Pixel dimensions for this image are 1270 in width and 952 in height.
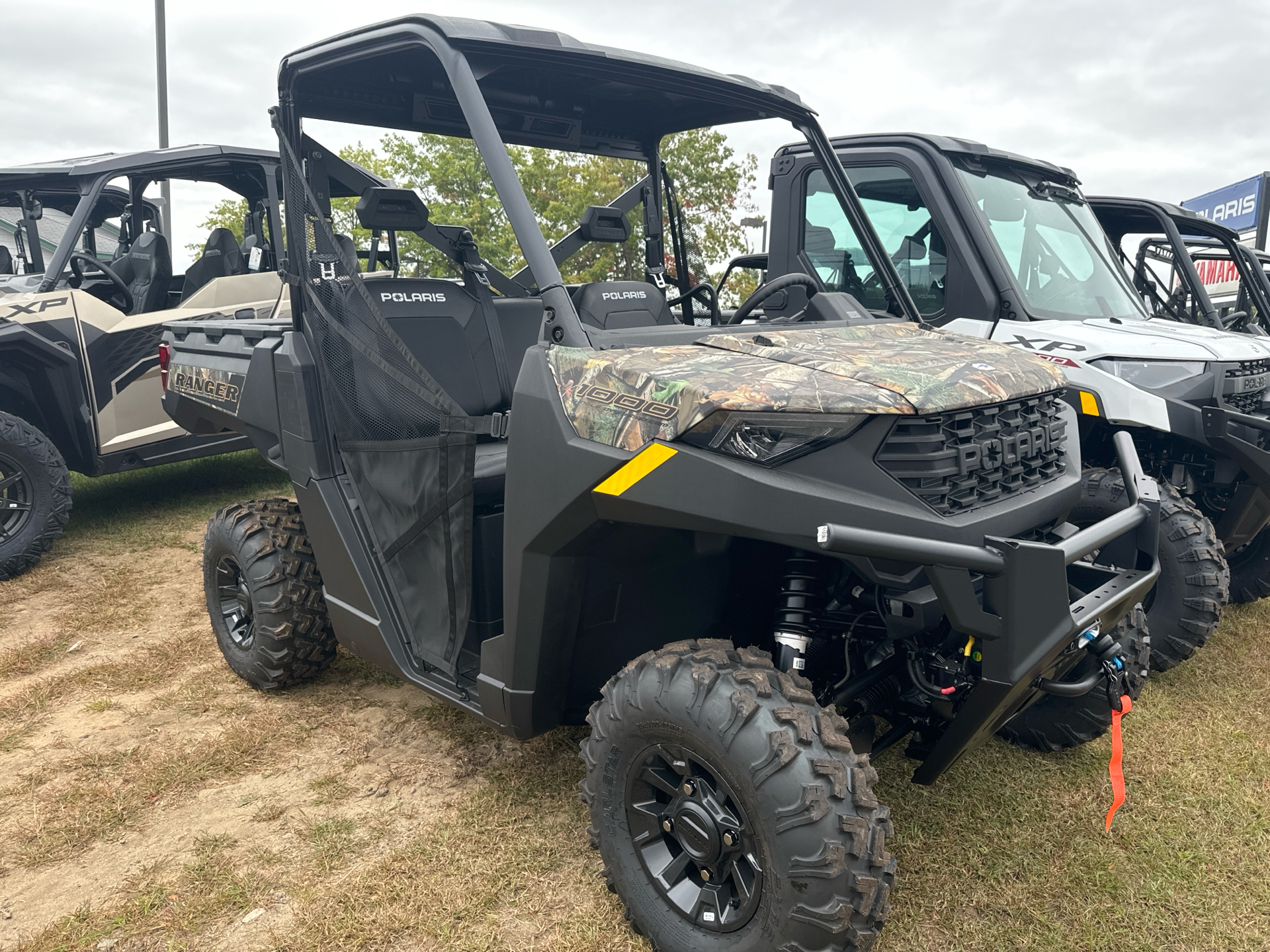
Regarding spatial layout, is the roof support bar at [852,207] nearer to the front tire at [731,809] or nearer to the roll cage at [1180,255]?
the front tire at [731,809]

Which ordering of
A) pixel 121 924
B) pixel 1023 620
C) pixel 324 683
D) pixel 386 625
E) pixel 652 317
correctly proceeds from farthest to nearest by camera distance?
pixel 324 683 → pixel 386 625 → pixel 652 317 → pixel 121 924 → pixel 1023 620

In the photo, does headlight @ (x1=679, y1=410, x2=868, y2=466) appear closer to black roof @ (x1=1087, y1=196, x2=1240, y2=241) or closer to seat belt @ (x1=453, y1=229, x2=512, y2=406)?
seat belt @ (x1=453, y1=229, x2=512, y2=406)

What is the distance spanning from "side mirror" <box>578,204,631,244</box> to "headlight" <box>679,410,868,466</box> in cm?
141

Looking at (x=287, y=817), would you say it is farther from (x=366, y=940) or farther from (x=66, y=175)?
(x=66, y=175)

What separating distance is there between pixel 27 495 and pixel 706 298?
427 cm

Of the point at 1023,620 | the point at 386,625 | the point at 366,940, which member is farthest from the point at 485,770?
the point at 1023,620

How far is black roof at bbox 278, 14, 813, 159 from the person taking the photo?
7.70 ft

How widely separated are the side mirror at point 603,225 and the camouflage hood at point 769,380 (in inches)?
36.8

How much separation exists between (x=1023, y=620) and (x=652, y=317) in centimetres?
139

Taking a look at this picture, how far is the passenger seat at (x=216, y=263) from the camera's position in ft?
20.4

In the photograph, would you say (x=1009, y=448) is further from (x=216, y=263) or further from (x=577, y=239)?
(x=216, y=263)

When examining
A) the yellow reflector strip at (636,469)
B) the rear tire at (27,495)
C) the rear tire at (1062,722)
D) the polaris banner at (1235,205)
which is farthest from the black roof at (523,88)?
the polaris banner at (1235,205)

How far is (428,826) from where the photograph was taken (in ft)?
9.08

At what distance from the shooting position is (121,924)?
236 centimetres
